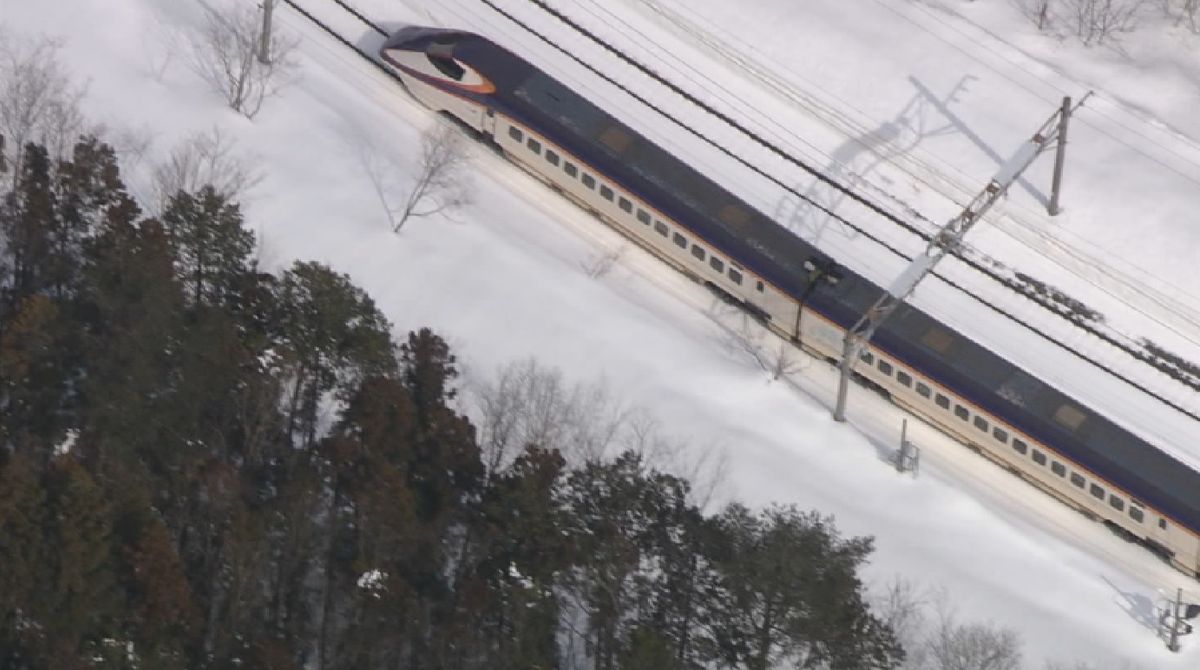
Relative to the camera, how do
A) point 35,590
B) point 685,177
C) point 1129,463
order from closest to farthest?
point 35,590, point 1129,463, point 685,177

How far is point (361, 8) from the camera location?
75.6 meters

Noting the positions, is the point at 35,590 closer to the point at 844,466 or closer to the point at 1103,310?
the point at 844,466

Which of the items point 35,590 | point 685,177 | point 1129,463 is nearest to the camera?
point 35,590

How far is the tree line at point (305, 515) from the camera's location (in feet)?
174

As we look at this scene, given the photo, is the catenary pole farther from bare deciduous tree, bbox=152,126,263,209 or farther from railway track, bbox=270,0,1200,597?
bare deciduous tree, bbox=152,126,263,209

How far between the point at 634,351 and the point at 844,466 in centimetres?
646

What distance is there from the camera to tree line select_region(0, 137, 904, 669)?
5316 cm

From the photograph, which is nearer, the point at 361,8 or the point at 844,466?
the point at 844,466

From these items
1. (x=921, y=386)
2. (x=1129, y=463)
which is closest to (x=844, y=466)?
(x=921, y=386)

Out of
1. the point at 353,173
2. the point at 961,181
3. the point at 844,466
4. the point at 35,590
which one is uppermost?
the point at 961,181

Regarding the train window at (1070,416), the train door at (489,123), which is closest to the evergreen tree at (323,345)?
the train door at (489,123)

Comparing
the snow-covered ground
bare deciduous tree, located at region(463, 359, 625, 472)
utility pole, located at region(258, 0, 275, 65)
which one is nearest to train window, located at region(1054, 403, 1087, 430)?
the snow-covered ground

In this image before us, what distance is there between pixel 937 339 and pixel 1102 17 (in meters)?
18.8

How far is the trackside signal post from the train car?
1.06 meters
